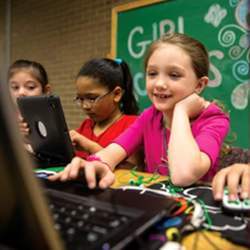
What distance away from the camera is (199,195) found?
623 mm

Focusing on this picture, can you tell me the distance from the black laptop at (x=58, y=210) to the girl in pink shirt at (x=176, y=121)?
0.98ft

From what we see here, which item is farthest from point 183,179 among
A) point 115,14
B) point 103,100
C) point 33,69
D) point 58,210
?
point 115,14

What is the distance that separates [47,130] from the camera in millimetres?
998

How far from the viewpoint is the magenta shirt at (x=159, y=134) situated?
3.09 feet

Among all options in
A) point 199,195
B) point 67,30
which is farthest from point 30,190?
point 67,30

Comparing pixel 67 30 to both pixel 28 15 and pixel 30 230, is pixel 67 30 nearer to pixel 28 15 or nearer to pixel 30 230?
pixel 28 15

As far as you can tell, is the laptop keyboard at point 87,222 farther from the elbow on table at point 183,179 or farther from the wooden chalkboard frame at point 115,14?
the wooden chalkboard frame at point 115,14

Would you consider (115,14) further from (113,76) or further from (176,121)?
(176,121)

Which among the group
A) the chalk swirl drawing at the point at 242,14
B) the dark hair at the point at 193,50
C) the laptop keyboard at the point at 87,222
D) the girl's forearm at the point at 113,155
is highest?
the chalk swirl drawing at the point at 242,14

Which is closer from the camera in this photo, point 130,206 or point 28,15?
point 130,206

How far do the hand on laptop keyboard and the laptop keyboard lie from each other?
10 cm

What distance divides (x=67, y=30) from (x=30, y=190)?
3410 millimetres

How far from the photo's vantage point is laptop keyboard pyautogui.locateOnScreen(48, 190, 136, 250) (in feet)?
1.10

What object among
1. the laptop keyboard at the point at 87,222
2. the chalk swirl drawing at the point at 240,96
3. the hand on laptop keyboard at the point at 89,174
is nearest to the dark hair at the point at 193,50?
the hand on laptop keyboard at the point at 89,174
